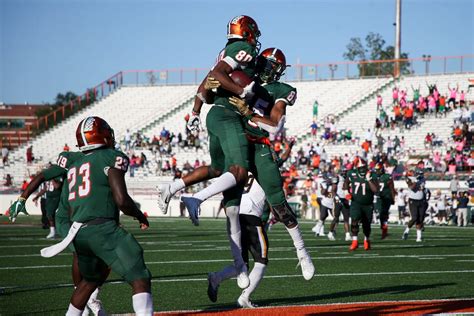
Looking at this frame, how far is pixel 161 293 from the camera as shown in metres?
10.4

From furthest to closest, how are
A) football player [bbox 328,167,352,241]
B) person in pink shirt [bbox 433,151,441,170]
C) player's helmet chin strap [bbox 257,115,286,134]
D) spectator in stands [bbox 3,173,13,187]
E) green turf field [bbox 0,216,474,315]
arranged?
spectator in stands [bbox 3,173,13,187] → person in pink shirt [bbox 433,151,441,170] → football player [bbox 328,167,352,241] → green turf field [bbox 0,216,474,315] → player's helmet chin strap [bbox 257,115,286,134]

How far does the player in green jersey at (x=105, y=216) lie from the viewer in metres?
6.40

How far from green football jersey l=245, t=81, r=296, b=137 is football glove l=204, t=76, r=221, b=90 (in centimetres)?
43

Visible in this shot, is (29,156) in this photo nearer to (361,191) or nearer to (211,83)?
(361,191)

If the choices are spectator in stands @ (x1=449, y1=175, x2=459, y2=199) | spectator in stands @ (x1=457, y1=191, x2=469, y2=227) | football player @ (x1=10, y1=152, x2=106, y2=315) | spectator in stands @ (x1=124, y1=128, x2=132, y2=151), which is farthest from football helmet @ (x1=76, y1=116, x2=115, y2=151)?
spectator in stands @ (x1=124, y1=128, x2=132, y2=151)

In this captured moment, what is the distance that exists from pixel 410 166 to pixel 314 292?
24.3 metres

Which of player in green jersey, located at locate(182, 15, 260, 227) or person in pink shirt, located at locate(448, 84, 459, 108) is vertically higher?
person in pink shirt, located at locate(448, 84, 459, 108)

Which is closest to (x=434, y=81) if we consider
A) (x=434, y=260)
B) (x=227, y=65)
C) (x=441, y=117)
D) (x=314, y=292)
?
(x=441, y=117)

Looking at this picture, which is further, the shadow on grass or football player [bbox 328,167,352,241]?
football player [bbox 328,167,352,241]

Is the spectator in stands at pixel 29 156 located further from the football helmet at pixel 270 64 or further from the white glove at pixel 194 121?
the football helmet at pixel 270 64

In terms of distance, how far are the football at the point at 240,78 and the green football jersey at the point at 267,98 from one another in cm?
28

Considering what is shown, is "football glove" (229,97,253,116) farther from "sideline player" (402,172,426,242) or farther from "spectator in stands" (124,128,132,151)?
"spectator in stands" (124,128,132,151)

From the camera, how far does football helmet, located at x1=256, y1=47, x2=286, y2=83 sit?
8.66 metres

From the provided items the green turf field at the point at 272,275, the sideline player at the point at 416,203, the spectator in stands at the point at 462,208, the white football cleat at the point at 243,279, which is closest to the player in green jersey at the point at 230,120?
the white football cleat at the point at 243,279
